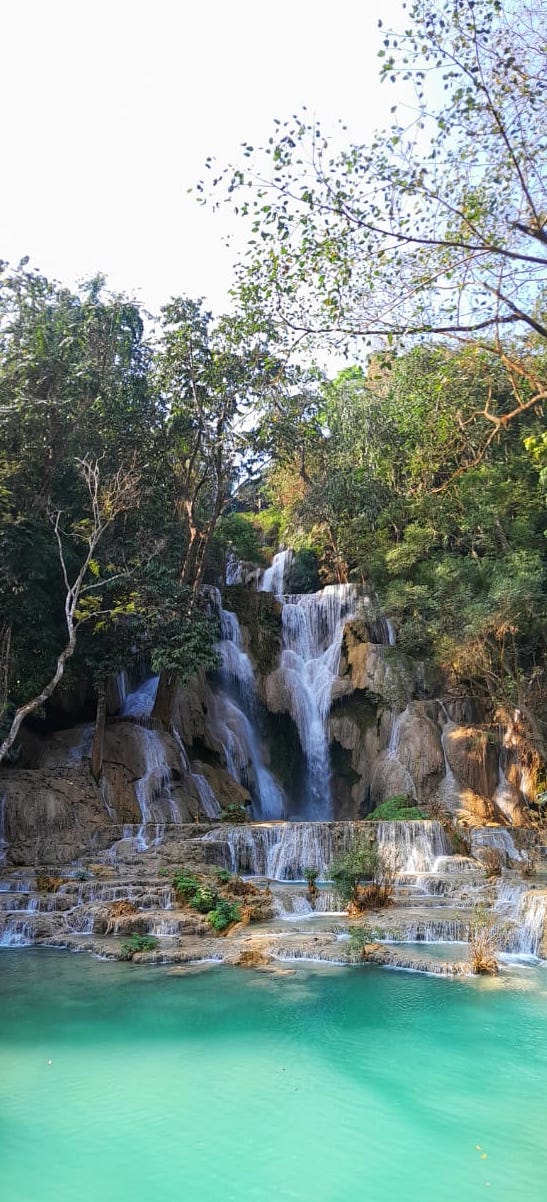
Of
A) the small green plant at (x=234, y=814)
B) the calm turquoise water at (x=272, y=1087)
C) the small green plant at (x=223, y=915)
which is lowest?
the calm turquoise water at (x=272, y=1087)

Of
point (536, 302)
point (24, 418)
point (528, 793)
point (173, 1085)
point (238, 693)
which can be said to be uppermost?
point (24, 418)

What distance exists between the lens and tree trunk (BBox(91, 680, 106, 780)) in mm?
18578

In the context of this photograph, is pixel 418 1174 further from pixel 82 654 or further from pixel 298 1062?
pixel 82 654

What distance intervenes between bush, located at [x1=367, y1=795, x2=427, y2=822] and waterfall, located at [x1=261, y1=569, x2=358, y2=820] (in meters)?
3.60

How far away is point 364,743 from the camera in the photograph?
73.8ft

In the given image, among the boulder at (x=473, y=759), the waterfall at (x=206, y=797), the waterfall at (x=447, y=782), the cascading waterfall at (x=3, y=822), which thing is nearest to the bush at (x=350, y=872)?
the cascading waterfall at (x=3, y=822)

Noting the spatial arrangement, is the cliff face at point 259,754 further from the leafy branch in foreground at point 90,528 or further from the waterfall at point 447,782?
the leafy branch in foreground at point 90,528

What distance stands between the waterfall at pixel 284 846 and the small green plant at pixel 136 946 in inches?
212

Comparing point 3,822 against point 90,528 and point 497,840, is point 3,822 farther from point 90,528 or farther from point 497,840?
point 497,840

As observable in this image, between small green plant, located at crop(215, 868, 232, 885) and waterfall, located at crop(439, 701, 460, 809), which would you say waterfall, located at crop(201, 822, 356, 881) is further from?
waterfall, located at crop(439, 701, 460, 809)

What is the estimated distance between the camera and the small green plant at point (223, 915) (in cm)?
1121

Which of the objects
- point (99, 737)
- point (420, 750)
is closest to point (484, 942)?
point (99, 737)

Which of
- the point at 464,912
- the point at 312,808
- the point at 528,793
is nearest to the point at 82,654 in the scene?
the point at 312,808

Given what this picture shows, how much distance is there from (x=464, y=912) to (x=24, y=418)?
12.4 m
